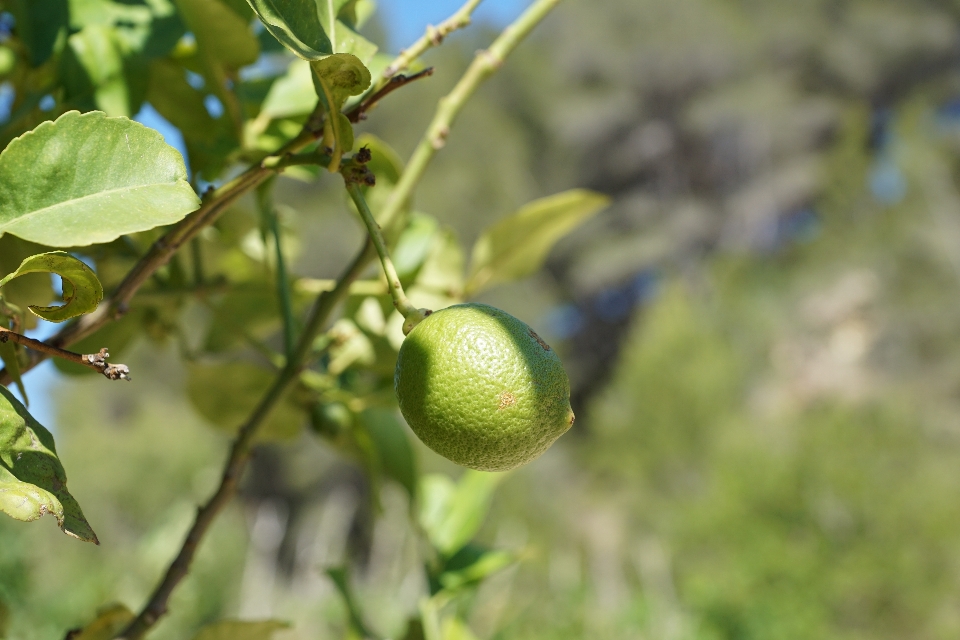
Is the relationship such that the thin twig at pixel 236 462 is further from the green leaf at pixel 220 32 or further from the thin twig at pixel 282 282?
the green leaf at pixel 220 32

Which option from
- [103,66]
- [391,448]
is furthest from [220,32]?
[391,448]

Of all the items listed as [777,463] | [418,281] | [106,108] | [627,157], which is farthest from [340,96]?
[627,157]

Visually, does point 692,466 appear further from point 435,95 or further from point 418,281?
point 418,281

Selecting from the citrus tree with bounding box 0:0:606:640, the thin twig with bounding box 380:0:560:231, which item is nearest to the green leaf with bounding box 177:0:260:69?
the citrus tree with bounding box 0:0:606:640

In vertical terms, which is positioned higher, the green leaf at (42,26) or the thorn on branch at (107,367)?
the green leaf at (42,26)

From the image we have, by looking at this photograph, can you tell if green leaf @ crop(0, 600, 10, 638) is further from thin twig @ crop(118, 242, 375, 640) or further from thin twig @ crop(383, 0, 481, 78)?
thin twig @ crop(383, 0, 481, 78)

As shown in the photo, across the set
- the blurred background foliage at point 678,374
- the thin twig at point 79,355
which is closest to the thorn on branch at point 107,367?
the thin twig at point 79,355

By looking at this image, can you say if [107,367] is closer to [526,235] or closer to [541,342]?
[541,342]
